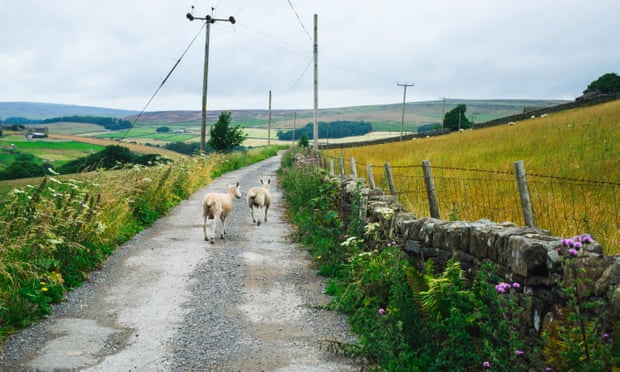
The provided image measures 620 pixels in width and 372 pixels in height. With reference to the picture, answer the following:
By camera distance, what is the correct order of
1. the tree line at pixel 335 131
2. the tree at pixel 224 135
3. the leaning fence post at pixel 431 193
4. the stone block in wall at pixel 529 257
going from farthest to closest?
the tree line at pixel 335 131 → the tree at pixel 224 135 → the leaning fence post at pixel 431 193 → the stone block in wall at pixel 529 257

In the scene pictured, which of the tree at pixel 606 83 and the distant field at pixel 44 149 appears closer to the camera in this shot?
the distant field at pixel 44 149

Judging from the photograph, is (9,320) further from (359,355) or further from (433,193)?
(433,193)

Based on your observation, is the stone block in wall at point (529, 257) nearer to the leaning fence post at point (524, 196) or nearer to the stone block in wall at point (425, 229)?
the leaning fence post at point (524, 196)

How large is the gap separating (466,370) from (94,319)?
466cm

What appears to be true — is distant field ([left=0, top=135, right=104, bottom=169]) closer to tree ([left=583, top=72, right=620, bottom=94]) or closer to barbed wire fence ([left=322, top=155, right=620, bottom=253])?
barbed wire fence ([left=322, top=155, right=620, bottom=253])

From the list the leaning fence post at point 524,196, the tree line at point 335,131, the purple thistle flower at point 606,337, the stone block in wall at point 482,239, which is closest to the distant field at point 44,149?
the stone block in wall at point 482,239

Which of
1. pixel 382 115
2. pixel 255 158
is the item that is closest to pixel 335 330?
pixel 255 158

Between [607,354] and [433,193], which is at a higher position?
[433,193]

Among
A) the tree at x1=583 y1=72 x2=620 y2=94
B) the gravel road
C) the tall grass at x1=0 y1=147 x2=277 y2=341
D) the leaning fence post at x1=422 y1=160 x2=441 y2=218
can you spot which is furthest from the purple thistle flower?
the tree at x1=583 y1=72 x2=620 y2=94

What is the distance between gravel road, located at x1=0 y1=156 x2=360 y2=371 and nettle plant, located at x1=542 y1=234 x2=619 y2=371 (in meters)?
2.22

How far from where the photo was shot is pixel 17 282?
23.3 ft

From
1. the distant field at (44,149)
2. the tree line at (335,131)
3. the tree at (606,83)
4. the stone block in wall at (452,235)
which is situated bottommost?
the distant field at (44,149)

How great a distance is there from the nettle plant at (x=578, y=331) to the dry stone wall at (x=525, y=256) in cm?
5

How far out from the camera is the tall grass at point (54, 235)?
6949 millimetres
